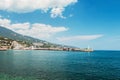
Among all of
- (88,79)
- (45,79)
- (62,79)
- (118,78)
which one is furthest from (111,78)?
(45,79)

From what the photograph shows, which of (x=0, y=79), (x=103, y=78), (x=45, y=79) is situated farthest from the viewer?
(x=103, y=78)

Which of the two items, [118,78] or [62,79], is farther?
[118,78]

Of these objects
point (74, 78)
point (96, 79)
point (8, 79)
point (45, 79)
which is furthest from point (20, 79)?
point (96, 79)

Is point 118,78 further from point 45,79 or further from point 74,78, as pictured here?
point 45,79

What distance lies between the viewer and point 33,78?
199ft

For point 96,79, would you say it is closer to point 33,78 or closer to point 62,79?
point 62,79

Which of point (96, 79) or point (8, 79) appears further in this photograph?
point (96, 79)

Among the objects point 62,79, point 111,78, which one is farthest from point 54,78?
point 111,78

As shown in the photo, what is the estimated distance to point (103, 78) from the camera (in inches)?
2559

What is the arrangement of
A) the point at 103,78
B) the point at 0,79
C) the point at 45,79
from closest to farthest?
1. the point at 0,79
2. the point at 45,79
3. the point at 103,78

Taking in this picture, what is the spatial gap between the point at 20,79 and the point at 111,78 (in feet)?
92.6

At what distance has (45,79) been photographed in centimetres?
6003

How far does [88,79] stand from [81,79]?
6.88 ft

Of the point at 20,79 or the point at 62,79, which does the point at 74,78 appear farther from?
the point at 20,79
